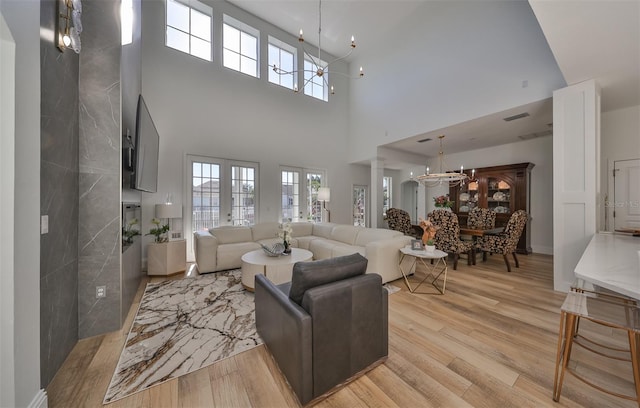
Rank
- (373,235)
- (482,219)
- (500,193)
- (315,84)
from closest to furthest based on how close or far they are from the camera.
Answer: (373,235)
(482,219)
(500,193)
(315,84)

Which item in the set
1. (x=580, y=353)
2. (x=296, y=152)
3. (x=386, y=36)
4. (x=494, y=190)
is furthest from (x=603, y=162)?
(x=296, y=152)

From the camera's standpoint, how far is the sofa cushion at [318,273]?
142cm

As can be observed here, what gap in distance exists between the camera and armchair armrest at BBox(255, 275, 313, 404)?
1.29 m

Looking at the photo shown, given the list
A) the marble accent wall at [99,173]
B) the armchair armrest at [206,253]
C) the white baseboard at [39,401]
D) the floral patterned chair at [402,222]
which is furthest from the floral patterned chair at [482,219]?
the white baseboard at [39,401]

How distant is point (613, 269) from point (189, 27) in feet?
22.9

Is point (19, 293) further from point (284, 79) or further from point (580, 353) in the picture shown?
point (284, 79)

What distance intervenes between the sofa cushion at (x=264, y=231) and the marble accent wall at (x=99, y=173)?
258 cm

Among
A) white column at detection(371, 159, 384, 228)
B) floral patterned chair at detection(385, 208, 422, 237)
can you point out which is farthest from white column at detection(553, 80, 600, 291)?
white column at detection(371, 159, 384, 228)

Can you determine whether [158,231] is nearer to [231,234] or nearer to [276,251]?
[231,234]

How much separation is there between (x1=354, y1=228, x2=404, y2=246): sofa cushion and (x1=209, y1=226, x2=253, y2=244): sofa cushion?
216 cm

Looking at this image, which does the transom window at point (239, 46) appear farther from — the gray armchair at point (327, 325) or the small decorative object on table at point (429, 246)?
the gray armchair at point (327, 325)

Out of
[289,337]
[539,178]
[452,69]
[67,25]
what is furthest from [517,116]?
[67,25]

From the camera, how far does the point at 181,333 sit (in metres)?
2.07

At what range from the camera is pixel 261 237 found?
4.71m
